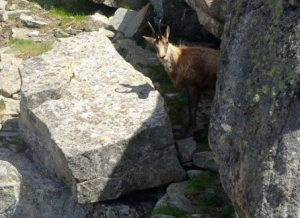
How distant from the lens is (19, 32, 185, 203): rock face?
1237 cm

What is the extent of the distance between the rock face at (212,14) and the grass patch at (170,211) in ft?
13.3

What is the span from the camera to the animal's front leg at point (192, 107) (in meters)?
14.2

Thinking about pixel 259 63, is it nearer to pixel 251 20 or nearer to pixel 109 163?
pixel 251 20

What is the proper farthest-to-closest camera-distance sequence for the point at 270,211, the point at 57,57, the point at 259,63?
1. the point at 57,57
2. the point at 259,63
3. the point at 270,211

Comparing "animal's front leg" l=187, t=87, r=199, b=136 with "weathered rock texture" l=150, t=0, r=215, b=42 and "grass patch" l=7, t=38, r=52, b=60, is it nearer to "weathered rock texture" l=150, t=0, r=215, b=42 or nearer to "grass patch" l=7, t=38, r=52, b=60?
"weathered rock texture" l=150, t=0, r=215, b=42

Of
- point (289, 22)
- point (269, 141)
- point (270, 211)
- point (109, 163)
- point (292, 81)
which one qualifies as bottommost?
point (109, 163)

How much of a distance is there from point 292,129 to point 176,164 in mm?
4707

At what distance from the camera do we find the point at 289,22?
29.2ft

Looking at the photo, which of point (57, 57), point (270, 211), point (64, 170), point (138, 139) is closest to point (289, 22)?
point (270, 211)

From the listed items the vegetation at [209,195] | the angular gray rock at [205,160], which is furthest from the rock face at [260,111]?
the angular gray rock at [205,160]

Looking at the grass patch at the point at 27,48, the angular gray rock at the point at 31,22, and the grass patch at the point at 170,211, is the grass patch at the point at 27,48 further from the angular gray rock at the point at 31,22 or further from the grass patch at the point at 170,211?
the grass patch at the point at 170,211

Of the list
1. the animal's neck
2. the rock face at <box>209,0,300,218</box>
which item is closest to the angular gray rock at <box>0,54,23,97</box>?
the animal's neck

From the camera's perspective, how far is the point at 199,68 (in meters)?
14.3

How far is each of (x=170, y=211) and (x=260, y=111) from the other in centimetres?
359
